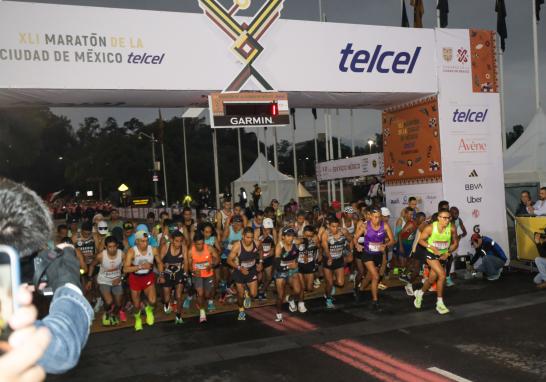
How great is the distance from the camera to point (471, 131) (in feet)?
38.0

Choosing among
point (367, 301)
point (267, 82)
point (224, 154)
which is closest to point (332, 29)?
point (267, 82)

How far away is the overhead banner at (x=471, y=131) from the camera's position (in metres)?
11.3

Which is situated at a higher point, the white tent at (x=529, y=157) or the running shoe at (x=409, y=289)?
the white tent at (x=529, y=157)

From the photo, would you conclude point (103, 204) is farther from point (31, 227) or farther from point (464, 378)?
point (31, 227)

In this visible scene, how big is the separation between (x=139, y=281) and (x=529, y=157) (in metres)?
12.2

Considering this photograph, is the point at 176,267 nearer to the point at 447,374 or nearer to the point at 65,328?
the point at 447,374

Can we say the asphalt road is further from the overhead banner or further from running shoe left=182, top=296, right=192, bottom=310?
the overhead banner

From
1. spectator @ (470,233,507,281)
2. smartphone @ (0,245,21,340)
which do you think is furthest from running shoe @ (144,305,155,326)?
smartphone @ (0,245,21,340)

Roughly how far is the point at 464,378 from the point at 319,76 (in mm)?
6596

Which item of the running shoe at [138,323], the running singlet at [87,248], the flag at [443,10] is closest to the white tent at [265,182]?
the flag at [443,10]

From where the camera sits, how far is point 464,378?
5.52 metres

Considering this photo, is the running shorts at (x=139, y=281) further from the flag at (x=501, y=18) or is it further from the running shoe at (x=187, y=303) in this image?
the flag at (x=501, y=18)

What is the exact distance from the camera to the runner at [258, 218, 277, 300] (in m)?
10.0

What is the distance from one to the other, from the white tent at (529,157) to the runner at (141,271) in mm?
11290
